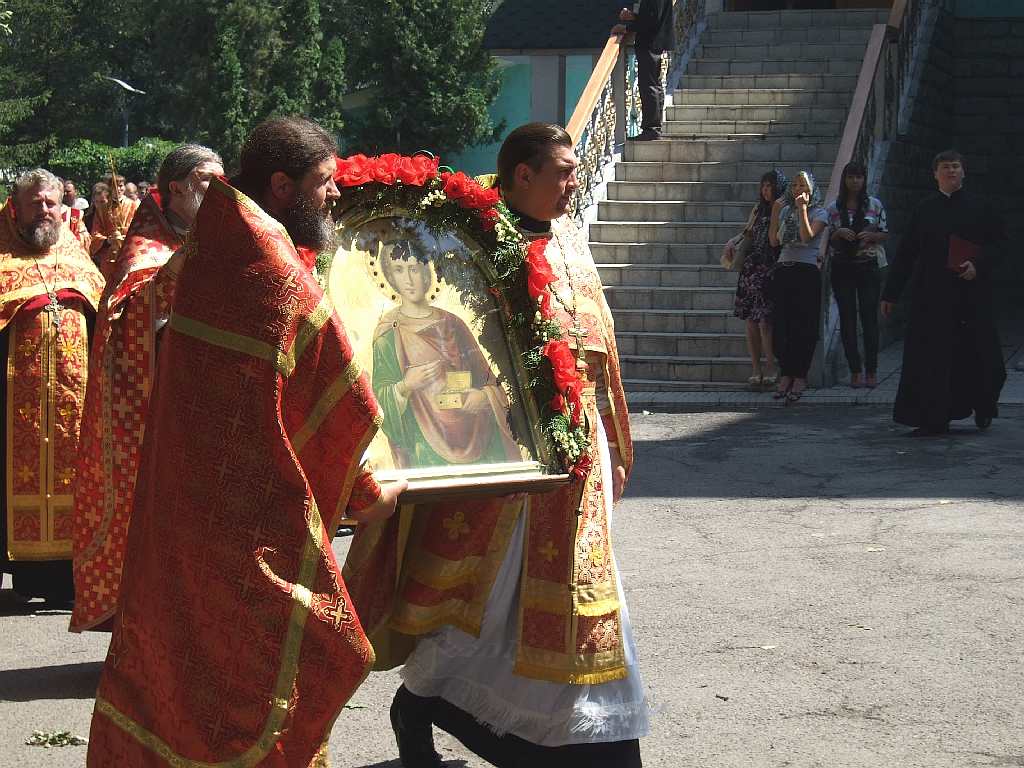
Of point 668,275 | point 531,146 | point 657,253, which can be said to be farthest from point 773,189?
point 531,146

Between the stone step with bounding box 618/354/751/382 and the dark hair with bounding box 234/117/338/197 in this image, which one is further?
the stone step with bounding box 618/354/751/382

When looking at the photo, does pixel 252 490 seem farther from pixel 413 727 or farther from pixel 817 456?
pixel 817 456

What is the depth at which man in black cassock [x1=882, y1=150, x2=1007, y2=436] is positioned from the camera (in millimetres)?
11844

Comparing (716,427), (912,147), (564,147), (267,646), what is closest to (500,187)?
(564,147)

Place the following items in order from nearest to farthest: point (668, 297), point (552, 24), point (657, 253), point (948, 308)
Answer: point (948, 308) → point (668, 297) → point (657, 253) → point (552, 24)

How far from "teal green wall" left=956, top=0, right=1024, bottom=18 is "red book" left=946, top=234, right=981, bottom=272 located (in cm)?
1234

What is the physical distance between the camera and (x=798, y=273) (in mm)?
13578

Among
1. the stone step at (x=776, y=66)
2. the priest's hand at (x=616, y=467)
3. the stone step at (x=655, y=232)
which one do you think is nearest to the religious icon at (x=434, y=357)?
the priest's hand at (x=616, y=467)

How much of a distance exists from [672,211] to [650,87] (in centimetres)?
159

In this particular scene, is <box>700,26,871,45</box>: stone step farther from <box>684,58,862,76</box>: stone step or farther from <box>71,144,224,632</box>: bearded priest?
<box>71,144,224,632</box>: bearded priest

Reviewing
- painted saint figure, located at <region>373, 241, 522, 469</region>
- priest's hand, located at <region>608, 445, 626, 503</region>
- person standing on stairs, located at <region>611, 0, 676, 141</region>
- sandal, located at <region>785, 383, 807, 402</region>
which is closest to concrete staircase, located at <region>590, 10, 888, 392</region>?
person standing on stairs, located at <region>611, 0, 676, 141</region>

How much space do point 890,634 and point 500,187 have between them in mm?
2921

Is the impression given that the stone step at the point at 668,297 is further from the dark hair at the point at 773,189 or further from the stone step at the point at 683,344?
the dark hair at the point at 773,189

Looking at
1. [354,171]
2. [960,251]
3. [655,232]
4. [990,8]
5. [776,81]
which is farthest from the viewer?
[990,8]
